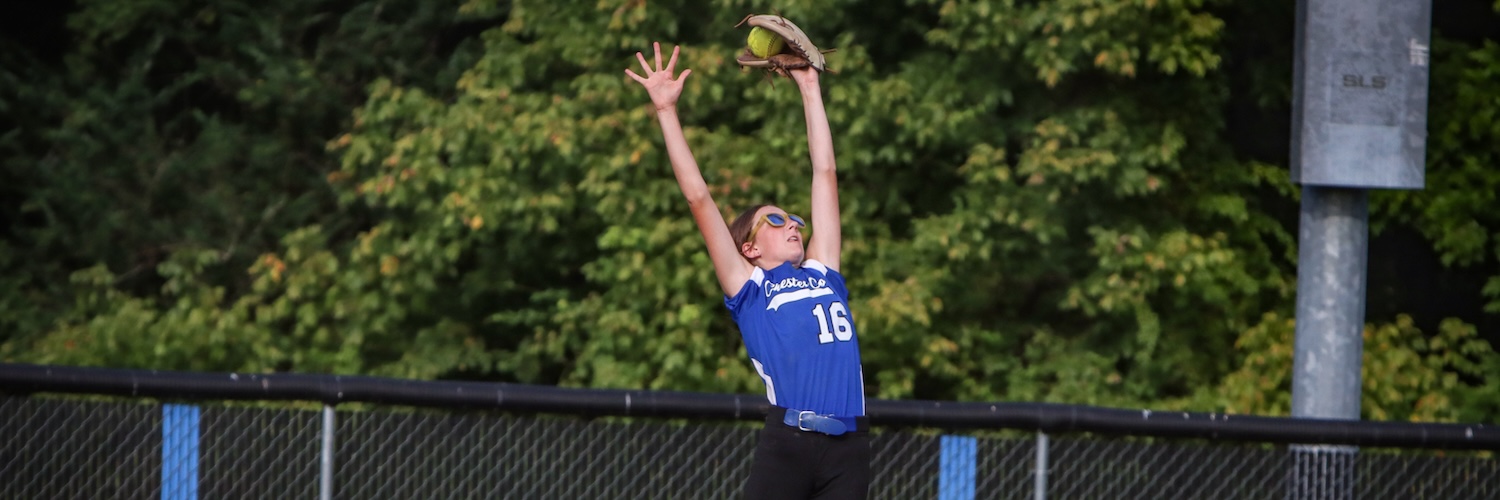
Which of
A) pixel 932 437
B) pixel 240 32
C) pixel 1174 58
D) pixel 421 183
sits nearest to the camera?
pixel 932 437

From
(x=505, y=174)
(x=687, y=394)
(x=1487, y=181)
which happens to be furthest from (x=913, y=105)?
(x=687, y=394)

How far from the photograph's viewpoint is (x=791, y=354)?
432cm

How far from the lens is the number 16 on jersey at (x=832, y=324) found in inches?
171

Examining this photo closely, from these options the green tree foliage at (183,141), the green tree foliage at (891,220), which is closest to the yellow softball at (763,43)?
the green tree foliage at (891,220)

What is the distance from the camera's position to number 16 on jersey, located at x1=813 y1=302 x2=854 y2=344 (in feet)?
14.3

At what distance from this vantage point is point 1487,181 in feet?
Answer: 30.2

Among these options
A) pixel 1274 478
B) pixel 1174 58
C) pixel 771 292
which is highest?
pixel 1174 58

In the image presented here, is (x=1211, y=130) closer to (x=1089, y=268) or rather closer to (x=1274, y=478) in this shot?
(x=1089, y=268)

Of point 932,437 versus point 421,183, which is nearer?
point 932,437

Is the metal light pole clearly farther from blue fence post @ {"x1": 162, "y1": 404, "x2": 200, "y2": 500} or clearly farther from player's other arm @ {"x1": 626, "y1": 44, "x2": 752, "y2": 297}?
blue fence post @ {"x1": 162, "y1": 404, "x2": 200, "y2": 500}

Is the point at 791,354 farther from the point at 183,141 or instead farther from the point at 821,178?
the point at 183,141

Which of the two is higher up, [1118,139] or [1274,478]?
[1118,139]

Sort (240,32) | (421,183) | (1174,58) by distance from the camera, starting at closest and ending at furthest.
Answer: (1174,58) < (421,183) < (240,32)

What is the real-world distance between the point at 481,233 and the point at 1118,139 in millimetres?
4115
